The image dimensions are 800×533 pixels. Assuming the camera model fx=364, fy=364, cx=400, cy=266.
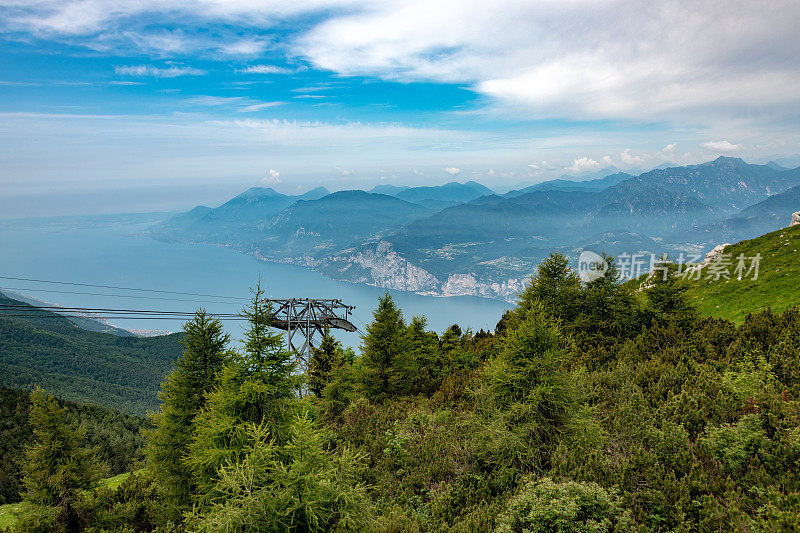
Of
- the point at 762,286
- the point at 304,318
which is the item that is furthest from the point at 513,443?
the point at 762,286

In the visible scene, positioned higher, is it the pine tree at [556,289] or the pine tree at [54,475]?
the pine tree at [556,289]

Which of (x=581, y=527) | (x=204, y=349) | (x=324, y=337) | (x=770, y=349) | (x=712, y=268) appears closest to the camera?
(x=581, y=527)

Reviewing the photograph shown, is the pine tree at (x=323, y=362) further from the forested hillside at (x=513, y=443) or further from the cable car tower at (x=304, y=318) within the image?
the forested hillside at (x=513, y=443)

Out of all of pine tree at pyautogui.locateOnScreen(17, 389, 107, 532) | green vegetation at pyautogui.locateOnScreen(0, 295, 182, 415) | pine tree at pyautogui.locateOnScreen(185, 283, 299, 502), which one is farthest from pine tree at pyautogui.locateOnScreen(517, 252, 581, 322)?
green vegetation at pyautogui.locateOnScreen(0, 295, 182, 415)

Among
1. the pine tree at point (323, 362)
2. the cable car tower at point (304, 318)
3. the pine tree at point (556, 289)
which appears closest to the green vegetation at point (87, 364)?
the pine tree at point (323, 362)

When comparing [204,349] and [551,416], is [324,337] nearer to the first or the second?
[204,349]

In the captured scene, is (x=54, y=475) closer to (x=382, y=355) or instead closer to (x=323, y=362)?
(x=382, y=355)

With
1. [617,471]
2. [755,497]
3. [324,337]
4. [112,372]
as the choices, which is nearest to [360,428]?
[617,471]
